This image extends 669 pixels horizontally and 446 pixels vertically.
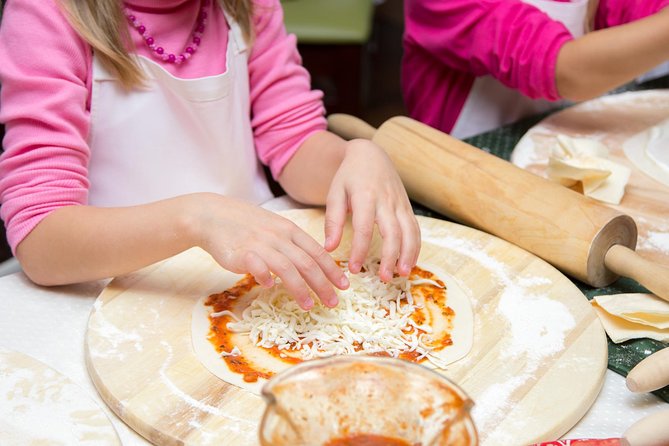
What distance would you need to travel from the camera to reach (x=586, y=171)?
121cm

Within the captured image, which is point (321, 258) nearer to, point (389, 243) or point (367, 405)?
point (389, 243)

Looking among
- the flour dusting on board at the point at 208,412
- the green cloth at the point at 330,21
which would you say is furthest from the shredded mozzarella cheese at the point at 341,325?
the green cloth at the point at 330,21

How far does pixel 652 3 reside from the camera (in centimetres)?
162

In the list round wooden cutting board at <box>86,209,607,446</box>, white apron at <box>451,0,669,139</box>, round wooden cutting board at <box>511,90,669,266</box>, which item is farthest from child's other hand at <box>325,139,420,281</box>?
white apron at <box>451,0,669,139</box>

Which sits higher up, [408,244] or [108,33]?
[108,33]

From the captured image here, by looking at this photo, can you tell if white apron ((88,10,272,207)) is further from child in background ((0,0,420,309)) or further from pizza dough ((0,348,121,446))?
pizza dough ((0,348,121,446))

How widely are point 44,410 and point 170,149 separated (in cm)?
54

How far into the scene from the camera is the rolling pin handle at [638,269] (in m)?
0.97

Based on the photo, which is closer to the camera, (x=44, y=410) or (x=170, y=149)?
(x=44, y=410)

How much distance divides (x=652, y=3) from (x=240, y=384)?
1276 mm

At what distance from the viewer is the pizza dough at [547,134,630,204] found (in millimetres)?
1222

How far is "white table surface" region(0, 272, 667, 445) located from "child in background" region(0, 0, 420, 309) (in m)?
0.03

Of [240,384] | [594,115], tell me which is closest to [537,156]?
[594,115]

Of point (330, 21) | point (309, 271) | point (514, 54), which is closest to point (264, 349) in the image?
point (309, 271)
